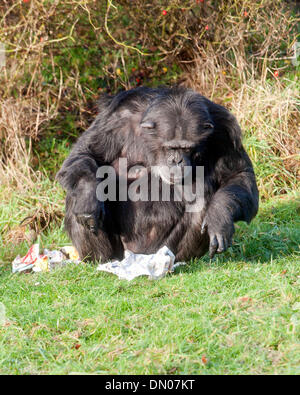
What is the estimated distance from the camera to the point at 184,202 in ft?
18.0

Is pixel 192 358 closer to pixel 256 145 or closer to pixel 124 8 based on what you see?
pixel 256 145

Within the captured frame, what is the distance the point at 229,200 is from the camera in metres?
5.24

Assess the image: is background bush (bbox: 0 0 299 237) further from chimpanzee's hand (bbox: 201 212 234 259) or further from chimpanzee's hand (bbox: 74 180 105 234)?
chimpanzee's hand (bbox: 201 212 234 259)

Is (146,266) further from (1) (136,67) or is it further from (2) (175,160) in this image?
(1) (136,67)

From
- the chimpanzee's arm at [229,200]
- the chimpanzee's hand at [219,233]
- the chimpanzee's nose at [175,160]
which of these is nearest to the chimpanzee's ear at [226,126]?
the chimpanzee's arm at [229,200]

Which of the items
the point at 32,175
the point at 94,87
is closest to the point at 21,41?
the point at 94,87

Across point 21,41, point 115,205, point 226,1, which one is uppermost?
point 226,1

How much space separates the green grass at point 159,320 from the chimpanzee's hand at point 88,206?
0.38 metres

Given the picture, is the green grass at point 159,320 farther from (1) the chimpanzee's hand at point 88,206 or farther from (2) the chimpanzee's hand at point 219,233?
(1) the chimpanzee's hand at point 88,206

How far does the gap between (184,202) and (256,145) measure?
2535 mm

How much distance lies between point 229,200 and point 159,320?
1582mm

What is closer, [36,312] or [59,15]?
[36,312]

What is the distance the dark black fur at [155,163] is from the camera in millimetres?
5309

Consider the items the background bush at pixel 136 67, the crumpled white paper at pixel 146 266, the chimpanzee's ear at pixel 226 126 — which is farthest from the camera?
the background bush at pixel 136 67
